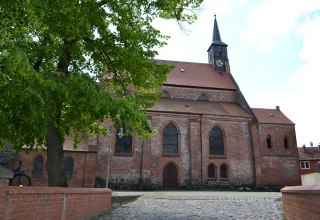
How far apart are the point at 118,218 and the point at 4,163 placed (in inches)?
696

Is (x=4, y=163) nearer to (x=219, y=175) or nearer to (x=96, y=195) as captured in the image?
(x=96, y=195)

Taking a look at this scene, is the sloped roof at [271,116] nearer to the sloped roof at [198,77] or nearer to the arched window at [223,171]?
the sloped roof at [198,77]

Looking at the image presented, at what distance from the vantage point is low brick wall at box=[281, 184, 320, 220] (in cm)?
471

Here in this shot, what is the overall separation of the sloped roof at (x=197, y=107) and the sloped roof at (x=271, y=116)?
3.71 meters

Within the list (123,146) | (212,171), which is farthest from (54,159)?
(212,171)

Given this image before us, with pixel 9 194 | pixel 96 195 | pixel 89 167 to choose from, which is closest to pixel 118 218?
pixel 96 195

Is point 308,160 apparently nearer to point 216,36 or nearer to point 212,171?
point 216,36

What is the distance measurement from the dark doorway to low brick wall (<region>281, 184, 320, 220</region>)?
812 inches

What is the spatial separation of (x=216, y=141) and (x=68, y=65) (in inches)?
873

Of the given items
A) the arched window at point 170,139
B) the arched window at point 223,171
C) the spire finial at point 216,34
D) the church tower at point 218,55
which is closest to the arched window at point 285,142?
the arched window at point 223,171

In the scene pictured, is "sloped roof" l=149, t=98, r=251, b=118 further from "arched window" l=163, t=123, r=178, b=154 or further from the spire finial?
the spire finial

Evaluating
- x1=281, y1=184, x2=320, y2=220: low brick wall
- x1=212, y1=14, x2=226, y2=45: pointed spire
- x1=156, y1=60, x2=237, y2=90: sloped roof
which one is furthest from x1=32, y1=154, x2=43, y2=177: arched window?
x1=212, y1=14, x2=226, y2=45: pointed spire

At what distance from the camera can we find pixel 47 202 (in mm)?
6316

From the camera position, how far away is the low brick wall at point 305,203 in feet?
15.5
